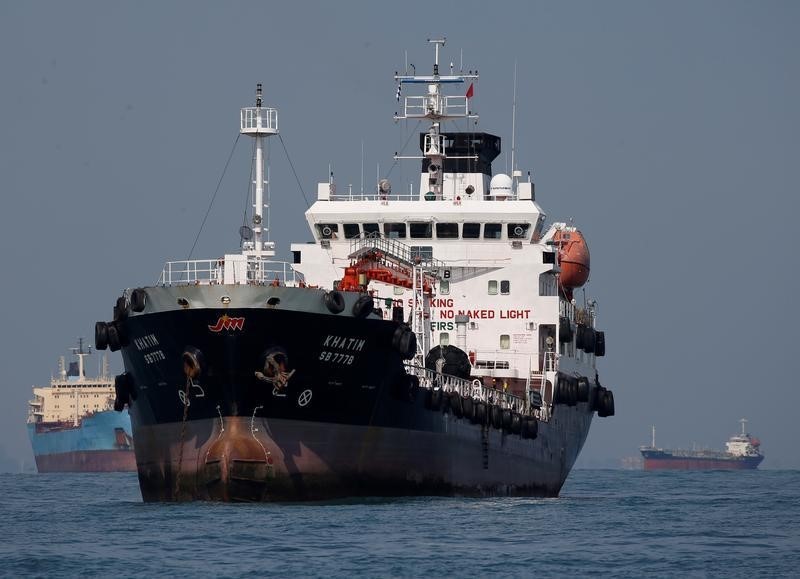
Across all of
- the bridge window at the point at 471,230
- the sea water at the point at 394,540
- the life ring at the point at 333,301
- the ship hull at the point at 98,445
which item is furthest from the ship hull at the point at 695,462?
the life ring at the point at 333,301

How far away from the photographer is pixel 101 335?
39469 millimetres

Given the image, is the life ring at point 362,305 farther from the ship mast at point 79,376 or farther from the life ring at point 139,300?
the ship mast at point 79,376

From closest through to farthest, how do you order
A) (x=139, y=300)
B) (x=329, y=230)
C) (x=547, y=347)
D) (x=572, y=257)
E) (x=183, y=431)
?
(x=139, y=300) → (x=183, y=431) → (x=329, y=230) → (x=547, y=347) → (x=572, y=257)

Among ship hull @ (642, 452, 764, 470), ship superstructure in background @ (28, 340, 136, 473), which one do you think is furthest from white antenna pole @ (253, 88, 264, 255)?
ship hull @ (642, 452, 764, 470)

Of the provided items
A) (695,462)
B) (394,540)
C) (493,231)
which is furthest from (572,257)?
(695,462)

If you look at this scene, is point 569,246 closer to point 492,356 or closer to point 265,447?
point 492,356

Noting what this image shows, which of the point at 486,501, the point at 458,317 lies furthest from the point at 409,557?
the point at 458,317

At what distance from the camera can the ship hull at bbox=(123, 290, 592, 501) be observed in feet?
A: 119

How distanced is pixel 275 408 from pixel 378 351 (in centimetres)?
273

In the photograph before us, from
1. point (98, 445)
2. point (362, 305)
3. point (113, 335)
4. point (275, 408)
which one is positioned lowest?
point (98, 445)

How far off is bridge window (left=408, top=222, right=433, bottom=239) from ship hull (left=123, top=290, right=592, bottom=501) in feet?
31.2

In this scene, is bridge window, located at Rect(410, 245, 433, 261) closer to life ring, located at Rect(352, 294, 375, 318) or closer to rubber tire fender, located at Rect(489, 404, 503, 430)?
rubber tire fender, located at Rect(489, 404, 503, 430)

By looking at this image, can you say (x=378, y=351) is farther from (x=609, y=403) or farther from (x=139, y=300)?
(x=609, y=403)

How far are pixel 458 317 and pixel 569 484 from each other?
23.7 meters
